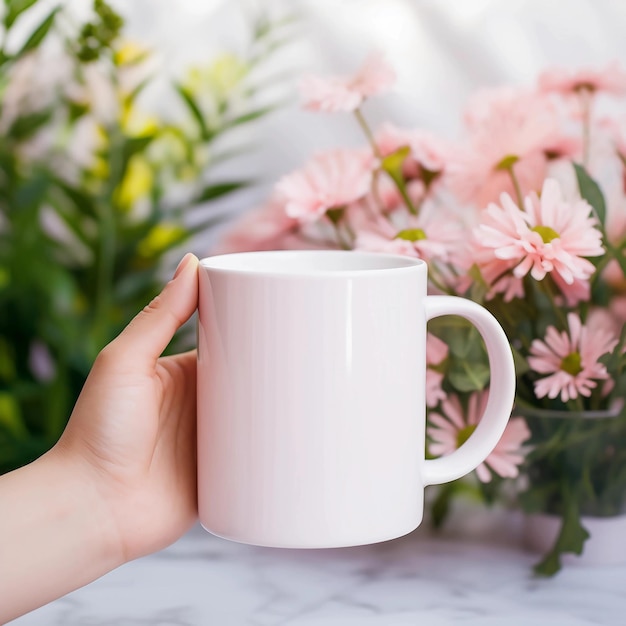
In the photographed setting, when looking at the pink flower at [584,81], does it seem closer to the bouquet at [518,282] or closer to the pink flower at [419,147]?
the bouquet at [518,282]

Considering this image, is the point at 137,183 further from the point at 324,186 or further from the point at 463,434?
the point at 463,434

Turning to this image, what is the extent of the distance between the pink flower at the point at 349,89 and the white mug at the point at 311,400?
0.25 metres

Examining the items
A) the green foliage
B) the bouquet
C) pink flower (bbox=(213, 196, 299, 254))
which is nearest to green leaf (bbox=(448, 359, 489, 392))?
the bouquet

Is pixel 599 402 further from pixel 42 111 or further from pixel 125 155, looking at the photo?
pixel 42 111

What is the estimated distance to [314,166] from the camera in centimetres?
83

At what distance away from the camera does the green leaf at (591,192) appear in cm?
78

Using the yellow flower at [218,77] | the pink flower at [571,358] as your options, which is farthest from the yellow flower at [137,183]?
the pink flower at [571,358]

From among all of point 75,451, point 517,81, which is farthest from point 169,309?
point 517,81

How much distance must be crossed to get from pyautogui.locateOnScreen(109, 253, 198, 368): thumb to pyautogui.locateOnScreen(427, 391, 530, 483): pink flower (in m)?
0.26

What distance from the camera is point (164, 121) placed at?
3.84ft

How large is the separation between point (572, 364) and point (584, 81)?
0.92ft

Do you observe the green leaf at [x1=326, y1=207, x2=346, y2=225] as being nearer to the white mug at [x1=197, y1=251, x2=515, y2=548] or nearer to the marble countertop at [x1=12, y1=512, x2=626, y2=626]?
the white mug at [x1=197, y1=251, x2=515, y2=548]

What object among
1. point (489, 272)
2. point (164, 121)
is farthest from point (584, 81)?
point (164, 121)

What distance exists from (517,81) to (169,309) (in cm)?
66
